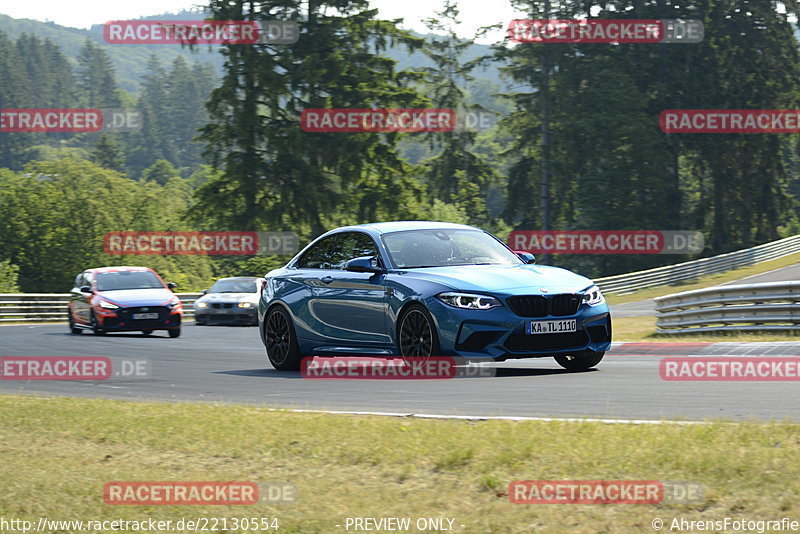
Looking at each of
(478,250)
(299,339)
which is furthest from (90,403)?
(478,250)

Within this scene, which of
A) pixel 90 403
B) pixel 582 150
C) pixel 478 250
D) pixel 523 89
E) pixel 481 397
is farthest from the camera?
pixel 523 89

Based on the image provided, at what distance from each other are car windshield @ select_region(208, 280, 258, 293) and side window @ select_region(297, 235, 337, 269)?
2071 cm

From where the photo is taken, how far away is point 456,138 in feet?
254

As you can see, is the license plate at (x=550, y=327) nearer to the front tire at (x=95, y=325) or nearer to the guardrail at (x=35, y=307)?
the front tire at (x=95, y=325)

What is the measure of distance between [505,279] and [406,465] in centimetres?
535

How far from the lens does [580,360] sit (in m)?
12.8

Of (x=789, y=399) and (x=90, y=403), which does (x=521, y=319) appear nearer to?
(x=789, y=399)

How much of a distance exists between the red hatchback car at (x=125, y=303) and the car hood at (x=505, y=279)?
13609 millimetres

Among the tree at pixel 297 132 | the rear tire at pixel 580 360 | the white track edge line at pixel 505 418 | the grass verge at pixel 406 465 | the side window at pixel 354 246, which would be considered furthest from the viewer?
the tree at pixel 297 132

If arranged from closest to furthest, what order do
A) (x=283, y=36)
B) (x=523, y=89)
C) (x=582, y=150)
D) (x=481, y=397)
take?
(x=481, y=397)
(x=283, y=36)
(x=582, y=150)
(x=523, y=89)


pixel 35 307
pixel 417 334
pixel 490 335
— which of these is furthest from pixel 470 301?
pixel 35 307

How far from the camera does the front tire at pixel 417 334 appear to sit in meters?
12.0

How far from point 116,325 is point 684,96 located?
51.4 meters

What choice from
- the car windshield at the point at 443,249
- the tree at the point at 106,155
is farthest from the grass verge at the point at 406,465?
the tree at the point at 106,155
